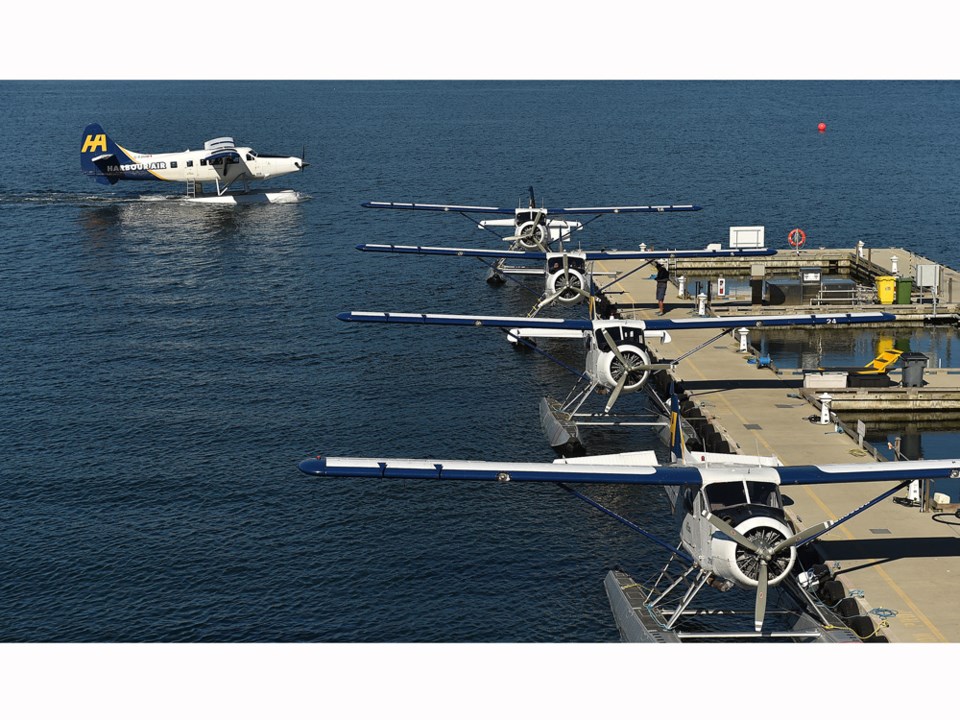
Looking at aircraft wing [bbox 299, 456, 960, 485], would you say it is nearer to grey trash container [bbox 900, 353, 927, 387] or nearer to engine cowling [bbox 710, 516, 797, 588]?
engine cowling [bbox 710, 516, 797, 588]

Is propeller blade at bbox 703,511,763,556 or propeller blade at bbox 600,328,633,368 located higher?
propeller blade at bbox 600,328,633,368

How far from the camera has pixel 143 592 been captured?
39.4 metres

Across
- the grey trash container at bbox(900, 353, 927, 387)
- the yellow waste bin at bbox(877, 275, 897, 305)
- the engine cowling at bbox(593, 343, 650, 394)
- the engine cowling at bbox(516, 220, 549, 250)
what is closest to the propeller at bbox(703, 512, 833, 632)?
the engine cowling at bbox(593, 343, 650, 394)

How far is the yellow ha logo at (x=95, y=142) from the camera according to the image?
4761 inches

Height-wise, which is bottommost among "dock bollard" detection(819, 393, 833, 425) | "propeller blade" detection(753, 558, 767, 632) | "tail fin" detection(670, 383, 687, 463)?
"propeller blade" detection(753, 558, 767, 632)

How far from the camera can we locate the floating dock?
3428 centimetres

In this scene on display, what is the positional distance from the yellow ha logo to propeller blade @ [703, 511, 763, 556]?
336ft

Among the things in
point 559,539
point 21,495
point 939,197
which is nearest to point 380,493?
point 559,539

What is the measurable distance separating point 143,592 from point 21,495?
10673 millimetres

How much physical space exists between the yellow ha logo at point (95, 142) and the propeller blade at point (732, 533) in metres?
102

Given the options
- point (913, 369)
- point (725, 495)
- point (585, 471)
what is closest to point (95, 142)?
point (913, 369)

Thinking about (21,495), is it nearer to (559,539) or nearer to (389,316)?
(389,316)

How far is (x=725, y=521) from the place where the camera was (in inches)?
1221

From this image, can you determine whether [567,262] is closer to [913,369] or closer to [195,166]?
[913,369]
